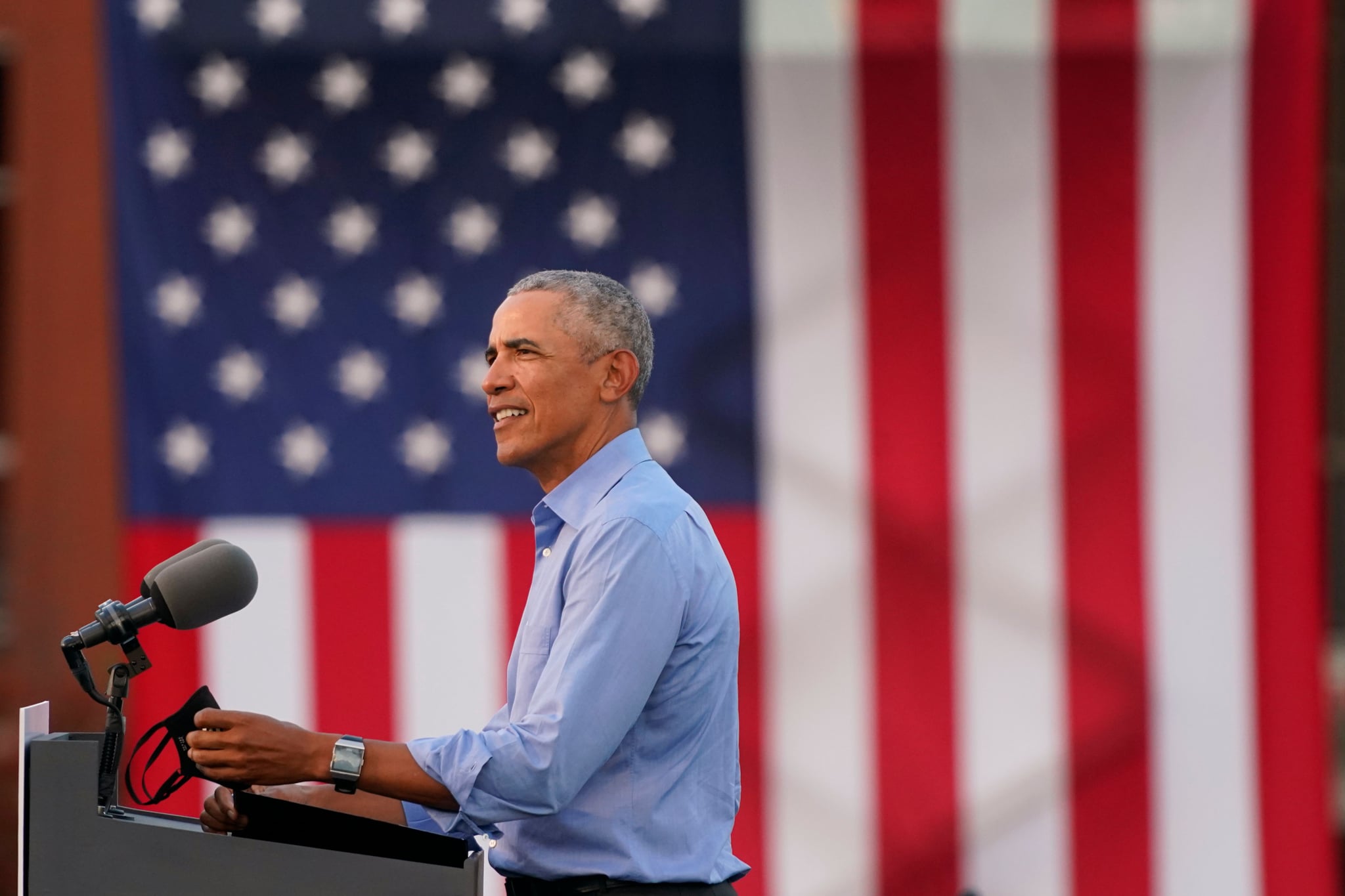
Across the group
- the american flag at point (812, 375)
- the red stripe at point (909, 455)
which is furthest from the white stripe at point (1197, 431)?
the red stripe at point (909, 455)

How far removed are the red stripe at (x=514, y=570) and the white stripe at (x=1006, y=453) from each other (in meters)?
1.19

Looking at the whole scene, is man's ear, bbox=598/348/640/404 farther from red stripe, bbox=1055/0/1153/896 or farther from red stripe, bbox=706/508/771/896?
red stripe, bbox=1055/0/1153/896

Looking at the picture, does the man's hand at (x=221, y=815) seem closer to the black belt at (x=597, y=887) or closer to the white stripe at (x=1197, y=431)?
the black belt at (x=597, y=887)

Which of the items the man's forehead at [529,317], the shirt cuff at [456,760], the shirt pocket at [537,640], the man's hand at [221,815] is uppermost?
the man's forehead at [529,317]

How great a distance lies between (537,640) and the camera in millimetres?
1805

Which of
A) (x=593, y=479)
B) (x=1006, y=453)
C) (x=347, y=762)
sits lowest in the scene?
(x=347, y=762)

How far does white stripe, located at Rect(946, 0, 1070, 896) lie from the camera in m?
3.84

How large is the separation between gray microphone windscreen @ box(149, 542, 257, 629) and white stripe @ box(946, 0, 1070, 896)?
8.24ft

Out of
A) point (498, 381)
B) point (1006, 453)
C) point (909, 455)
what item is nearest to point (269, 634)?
point (909, 455)

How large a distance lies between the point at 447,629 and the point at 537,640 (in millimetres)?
2114

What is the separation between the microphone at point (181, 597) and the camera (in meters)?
1.62

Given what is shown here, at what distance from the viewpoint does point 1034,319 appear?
151 inches

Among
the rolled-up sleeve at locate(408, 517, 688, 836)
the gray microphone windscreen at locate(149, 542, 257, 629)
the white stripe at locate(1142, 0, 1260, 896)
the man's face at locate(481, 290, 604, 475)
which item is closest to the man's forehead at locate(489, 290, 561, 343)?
the man's face at locate(481, 290, 604, 475)

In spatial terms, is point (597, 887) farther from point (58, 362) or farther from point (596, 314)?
point (58, 362)
